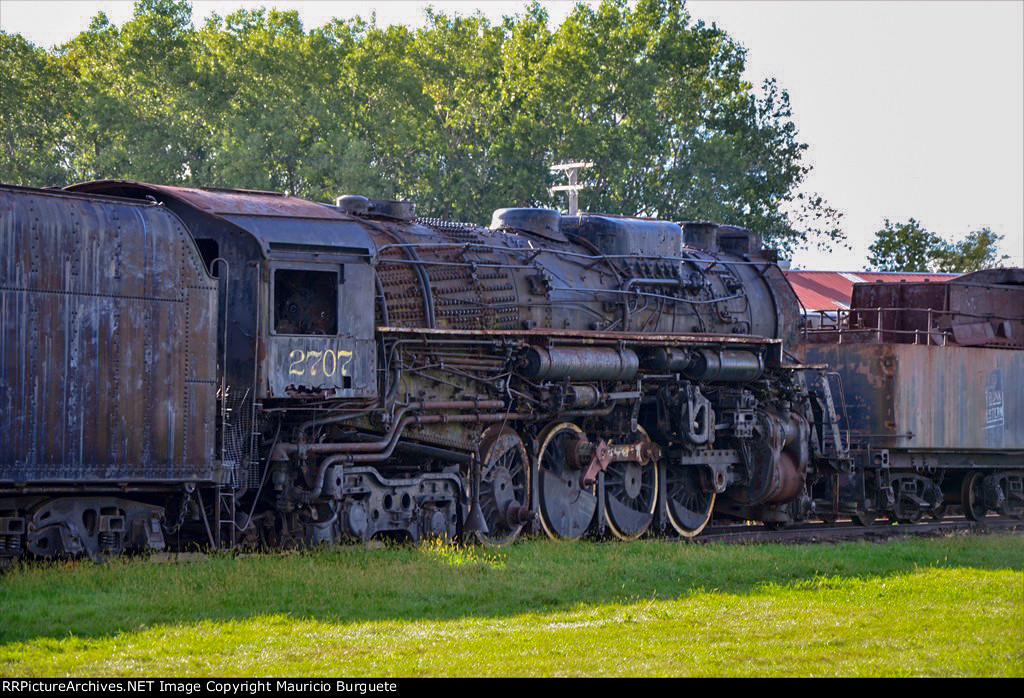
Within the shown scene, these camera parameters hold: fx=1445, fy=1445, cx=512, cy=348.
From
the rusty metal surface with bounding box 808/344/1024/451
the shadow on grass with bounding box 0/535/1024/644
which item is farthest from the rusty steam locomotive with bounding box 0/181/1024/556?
the shadow on grass with bounding box 0/535/1024/644

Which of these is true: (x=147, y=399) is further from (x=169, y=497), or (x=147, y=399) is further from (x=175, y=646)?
(x=175, y=646)

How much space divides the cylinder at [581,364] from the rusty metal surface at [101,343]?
436cm

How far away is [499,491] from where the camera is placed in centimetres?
1684

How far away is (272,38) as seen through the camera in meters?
51.5

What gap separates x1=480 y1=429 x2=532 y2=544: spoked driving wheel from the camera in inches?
656

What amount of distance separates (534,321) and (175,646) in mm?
8688

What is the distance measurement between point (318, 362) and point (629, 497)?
18.9ft

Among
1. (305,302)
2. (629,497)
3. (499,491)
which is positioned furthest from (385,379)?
(629,497)

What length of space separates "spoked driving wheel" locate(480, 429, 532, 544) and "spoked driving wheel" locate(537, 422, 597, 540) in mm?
575

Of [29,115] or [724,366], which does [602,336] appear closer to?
[724,366]

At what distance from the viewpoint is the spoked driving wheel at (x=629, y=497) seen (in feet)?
60.9

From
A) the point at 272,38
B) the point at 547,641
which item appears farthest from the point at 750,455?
the point at 272,38

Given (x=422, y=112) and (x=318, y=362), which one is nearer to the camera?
(x=318, y=362)

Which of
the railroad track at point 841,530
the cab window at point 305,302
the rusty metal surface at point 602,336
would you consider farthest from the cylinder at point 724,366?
the cab window at point 305,302
